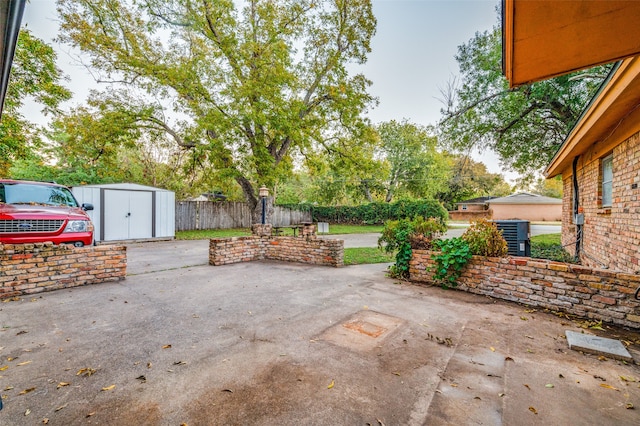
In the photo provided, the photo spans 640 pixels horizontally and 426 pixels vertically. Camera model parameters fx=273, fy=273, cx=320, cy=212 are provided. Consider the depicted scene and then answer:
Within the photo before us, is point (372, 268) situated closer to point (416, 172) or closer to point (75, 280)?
point (75, 280)

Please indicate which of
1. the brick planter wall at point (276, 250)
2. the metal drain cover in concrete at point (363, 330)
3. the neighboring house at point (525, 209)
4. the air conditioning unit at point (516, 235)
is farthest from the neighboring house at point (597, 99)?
the neighboring house at point (525, 209)

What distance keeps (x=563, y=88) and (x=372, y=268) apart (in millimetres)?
8242

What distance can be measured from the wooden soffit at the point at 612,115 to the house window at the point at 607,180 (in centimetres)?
16

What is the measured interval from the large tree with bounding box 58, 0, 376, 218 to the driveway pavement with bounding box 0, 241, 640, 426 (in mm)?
8920

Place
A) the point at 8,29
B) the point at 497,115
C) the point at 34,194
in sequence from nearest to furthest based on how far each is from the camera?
the point at 8,29
the point at 34,194
the point at 497,115

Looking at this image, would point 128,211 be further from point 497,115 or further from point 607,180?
point 497,115

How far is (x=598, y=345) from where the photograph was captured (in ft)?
7.98

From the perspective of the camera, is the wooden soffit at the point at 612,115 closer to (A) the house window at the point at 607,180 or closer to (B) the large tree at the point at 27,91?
(A) the house window at the point at 607,180

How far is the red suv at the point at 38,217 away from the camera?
4.47 m

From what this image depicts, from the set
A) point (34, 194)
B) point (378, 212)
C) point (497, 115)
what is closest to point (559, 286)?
point (34, 194)

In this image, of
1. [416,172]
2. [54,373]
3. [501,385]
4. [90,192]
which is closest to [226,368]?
[54,373]

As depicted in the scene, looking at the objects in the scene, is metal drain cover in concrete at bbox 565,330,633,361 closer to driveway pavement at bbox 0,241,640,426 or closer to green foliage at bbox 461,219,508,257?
driveway pavement at bbox 0,241,640,426

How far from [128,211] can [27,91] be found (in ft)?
16.6

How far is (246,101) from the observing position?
11.0 m
